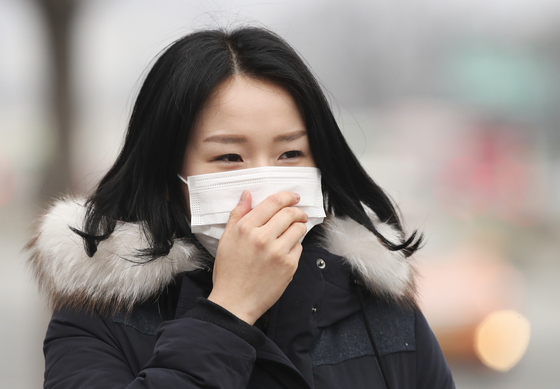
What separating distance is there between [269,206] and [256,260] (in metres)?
0.18

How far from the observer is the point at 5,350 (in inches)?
286

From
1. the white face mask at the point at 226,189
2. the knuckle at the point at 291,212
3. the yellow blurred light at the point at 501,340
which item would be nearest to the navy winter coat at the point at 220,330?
the white face mask at the point at 226,189

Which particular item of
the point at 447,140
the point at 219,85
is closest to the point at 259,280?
the point at 219,85

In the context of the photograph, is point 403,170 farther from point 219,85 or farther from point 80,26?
point 219,85

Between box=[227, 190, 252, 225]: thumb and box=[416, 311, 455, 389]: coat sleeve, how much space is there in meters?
0.70

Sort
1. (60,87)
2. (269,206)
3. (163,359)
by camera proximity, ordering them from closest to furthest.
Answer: (163,359)
(269,206)
(60,87)

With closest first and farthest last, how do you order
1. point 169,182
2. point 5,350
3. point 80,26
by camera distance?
point 169,182
point 80,26
point 5,350

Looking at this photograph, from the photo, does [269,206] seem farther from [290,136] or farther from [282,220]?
[290,136]

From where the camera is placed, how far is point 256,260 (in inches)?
59.8

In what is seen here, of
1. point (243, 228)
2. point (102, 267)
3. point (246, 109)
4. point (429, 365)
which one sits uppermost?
point (246, 109)

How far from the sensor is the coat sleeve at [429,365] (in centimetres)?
183

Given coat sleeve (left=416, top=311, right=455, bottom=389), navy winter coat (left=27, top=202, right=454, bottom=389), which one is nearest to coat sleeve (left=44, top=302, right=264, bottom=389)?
navy winter coat (left=27, top=202, right=454, bottom=389)

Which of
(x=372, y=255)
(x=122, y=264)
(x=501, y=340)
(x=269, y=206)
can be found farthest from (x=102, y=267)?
(x=501, y=340)

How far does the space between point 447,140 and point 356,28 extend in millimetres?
2814
